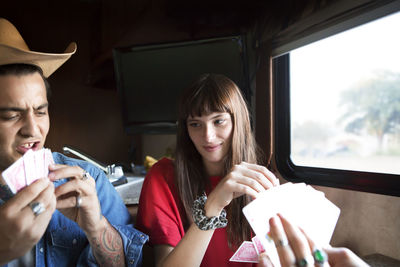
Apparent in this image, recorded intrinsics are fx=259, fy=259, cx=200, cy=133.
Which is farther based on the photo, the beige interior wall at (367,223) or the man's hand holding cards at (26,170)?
the beige interior wall at (367,223)

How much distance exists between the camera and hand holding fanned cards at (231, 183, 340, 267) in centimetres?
86

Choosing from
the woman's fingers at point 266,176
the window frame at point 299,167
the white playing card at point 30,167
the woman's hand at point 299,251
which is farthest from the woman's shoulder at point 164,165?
the window frame at point 299,167

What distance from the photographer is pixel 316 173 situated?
177 centimetres

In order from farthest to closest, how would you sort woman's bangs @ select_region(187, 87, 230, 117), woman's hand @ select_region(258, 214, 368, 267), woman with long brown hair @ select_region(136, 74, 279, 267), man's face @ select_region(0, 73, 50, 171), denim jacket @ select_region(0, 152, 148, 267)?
woman's bangs @ select_region(187, 87, 230, 117), woman with long brown hair @ select_region(136, 74, 279, 267), denim jacket @ select_region(0, 152, 148, 267), man's face @ select_region(0, 73, 50, 171), woman's hand @ select_region(258, 214, 368, 267)

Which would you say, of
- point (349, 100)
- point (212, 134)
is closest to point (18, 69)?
point (212, 134)

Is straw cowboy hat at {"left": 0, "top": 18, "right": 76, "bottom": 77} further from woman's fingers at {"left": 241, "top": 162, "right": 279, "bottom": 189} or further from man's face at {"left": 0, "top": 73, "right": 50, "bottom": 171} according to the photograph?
woman's fingers at {"left": 241, "top": 162, "right": 279, "bottom": 189}

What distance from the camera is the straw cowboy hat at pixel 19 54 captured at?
981 millimetres

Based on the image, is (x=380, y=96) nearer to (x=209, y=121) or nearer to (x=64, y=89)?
(x=209, y=121)

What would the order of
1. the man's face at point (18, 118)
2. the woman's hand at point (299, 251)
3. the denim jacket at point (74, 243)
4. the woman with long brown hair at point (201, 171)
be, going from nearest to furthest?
the woman's hand at point (299, 251) → the man's face at point (18, 118) → the denim jacket at point (74, 243) → the woman with long brown hair at point (201, 171)

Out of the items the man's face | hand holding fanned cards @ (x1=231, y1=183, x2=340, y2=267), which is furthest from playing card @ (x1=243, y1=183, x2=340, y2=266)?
the man's face

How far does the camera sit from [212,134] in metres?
1.39

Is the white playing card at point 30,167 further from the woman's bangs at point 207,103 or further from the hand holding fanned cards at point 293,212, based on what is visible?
the woman's bangs at point 207,103

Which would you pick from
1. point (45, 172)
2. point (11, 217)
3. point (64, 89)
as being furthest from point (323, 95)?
point (64, 89)

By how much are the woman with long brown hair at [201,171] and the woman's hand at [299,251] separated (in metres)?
0.49
